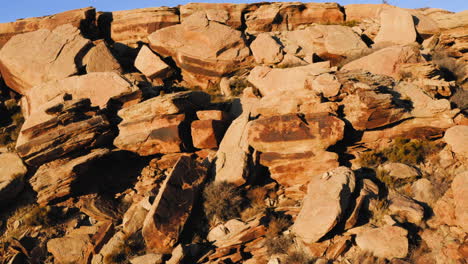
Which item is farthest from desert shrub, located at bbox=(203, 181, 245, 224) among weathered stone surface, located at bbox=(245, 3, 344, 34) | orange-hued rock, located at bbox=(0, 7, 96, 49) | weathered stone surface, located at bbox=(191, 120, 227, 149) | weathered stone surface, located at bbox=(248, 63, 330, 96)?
orange-hued rock, located at bbox=(0, 7, 96, 49)

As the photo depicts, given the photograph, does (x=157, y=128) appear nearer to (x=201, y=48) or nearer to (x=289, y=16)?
(x=201, y=48)

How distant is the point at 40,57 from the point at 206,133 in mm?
10693

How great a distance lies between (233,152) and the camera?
1172 cm

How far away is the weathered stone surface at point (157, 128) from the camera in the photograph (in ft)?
41.1

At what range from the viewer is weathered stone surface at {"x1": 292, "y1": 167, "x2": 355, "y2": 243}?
8.54 m

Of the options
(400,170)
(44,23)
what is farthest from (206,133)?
(44,23)

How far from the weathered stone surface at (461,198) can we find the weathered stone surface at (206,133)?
7588mm

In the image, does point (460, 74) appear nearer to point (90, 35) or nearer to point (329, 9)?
point (329, 9)

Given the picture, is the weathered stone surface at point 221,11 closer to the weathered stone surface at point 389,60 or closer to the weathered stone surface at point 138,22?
the weathered stone surface at point 138,22

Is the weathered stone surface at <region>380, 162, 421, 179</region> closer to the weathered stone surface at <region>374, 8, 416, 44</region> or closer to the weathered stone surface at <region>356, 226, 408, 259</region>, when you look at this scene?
the weathered stone surface at <region>356, 226, 408, 259</region>

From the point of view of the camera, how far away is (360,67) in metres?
15.0

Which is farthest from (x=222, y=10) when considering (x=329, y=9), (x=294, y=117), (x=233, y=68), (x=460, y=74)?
(x=460, y=74)

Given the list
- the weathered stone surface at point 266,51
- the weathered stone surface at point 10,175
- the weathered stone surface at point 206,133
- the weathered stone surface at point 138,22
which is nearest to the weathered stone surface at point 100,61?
the weathered stone surface at point 138,22

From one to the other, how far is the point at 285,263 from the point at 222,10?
16.2 m
